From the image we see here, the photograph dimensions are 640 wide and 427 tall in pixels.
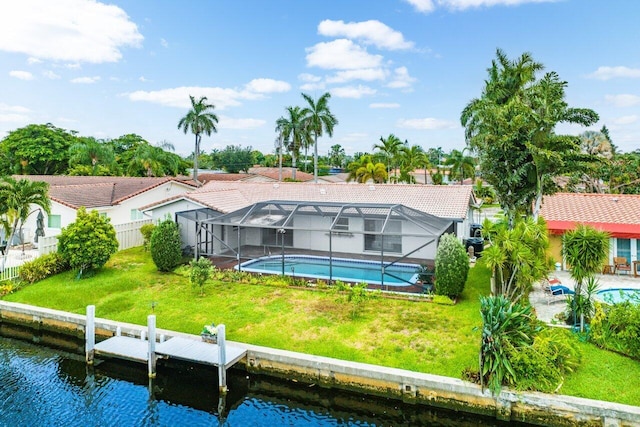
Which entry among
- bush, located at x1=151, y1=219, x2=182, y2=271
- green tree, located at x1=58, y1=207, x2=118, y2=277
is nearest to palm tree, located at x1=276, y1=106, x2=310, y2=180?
bush, located at x1=151, y1=219, x2=182, y2=271

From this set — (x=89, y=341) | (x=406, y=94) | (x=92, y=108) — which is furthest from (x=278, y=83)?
(x=89, y=341)

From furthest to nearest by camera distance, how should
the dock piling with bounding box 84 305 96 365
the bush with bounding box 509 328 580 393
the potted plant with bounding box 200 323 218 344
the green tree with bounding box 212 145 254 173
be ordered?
the green tree with bounding box 212 145 254 173 < the dock piling with bounding box 84 305 96 365 < the potted plant with bounding box 200 323 218 344 < the bush with bounding box 509 328 580 393

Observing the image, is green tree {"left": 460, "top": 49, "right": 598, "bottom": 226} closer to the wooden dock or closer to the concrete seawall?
the concrete seawall

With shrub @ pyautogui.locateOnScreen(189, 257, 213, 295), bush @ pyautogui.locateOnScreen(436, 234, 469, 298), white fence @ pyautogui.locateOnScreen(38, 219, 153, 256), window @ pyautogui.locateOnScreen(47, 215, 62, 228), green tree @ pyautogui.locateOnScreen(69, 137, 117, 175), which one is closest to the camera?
bush @ pyautogui.locateOnScreen(436, 234, 469, 298)

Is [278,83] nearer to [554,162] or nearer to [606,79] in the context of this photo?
[606,79]

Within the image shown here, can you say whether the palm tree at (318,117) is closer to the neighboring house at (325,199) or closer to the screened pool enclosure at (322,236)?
the neighboring house at (325,199)

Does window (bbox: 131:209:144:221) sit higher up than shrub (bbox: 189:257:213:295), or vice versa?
window (bbox: 131:209:144:221)

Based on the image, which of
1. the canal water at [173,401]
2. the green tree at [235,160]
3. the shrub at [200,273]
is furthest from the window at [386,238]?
the green tree at [235,160]
